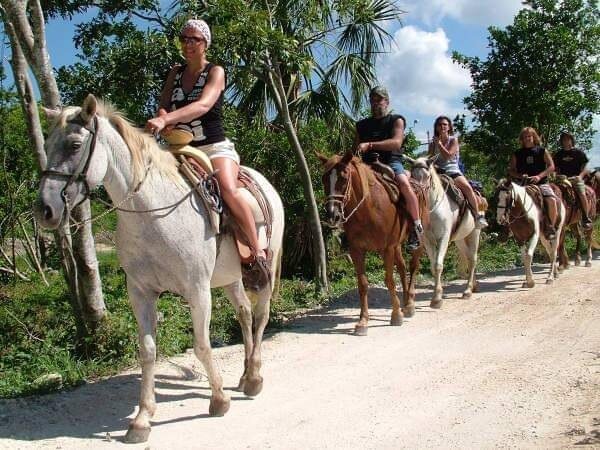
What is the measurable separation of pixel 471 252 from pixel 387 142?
3.79 meters

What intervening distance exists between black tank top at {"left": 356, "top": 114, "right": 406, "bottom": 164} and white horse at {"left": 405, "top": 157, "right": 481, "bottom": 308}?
2.68 feet

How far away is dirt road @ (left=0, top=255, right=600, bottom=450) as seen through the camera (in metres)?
4.42

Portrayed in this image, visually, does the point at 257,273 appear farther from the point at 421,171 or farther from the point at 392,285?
the point at 421,171

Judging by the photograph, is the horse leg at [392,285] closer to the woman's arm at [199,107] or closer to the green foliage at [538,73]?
the woman's arm at [199,107]

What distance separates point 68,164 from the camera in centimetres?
400

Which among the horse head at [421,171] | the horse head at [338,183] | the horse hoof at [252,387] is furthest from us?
the horse head at [421,171]

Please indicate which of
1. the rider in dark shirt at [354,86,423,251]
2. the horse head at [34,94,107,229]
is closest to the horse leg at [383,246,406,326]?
the rider in dark shirt at [354,86,423,251]

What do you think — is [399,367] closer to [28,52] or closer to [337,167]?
[337,167]

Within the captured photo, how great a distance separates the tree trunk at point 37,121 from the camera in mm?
6039

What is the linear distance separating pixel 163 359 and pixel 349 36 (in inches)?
275

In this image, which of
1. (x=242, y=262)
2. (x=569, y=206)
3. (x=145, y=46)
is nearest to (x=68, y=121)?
(x=242, y=262)

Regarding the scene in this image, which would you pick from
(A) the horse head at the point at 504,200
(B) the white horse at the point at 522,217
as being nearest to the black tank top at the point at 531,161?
(B) the white horse at the point at 522,217

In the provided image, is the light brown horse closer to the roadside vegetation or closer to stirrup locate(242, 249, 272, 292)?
the roadside vegetation

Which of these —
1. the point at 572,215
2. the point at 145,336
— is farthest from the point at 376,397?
the point at 572,215
